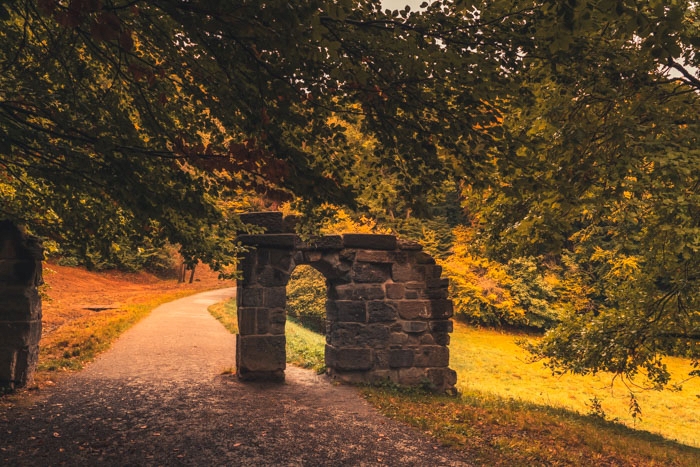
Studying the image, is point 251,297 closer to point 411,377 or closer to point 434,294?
point 411,377

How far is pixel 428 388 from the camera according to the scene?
9656 mm

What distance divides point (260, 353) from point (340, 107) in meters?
5.80

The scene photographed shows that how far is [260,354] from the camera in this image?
898cm

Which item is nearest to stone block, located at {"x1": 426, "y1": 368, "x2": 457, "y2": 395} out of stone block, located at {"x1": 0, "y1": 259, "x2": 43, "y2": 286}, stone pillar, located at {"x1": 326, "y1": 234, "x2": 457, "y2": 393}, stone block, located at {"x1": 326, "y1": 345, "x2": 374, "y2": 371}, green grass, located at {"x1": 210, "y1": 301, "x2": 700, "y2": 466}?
stone pillar, located at {"x1": 326, "y1": 234, "x2": 457, "y2": 393}

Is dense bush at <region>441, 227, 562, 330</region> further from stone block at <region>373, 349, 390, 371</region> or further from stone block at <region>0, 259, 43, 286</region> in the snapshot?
stone block at <region>0, 259, 43, 286</region>

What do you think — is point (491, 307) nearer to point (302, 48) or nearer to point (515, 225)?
point (515, 225)

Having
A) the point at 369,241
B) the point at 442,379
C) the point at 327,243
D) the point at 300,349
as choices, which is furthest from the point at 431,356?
the point at 300,349

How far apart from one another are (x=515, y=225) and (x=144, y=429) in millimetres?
5599

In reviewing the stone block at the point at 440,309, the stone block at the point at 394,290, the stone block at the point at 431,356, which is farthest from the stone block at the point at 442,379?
the stone block at the point at 394,290

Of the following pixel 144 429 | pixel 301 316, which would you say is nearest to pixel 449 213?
pixel 301 316

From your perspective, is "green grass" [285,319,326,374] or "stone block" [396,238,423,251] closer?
"stone block" [396,238,423,251]

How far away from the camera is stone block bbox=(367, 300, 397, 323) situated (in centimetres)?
961

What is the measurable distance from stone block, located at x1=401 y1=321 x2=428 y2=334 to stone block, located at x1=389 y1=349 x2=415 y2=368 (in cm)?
39

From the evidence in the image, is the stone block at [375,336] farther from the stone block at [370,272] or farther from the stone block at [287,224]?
the stone block at [287,224]
